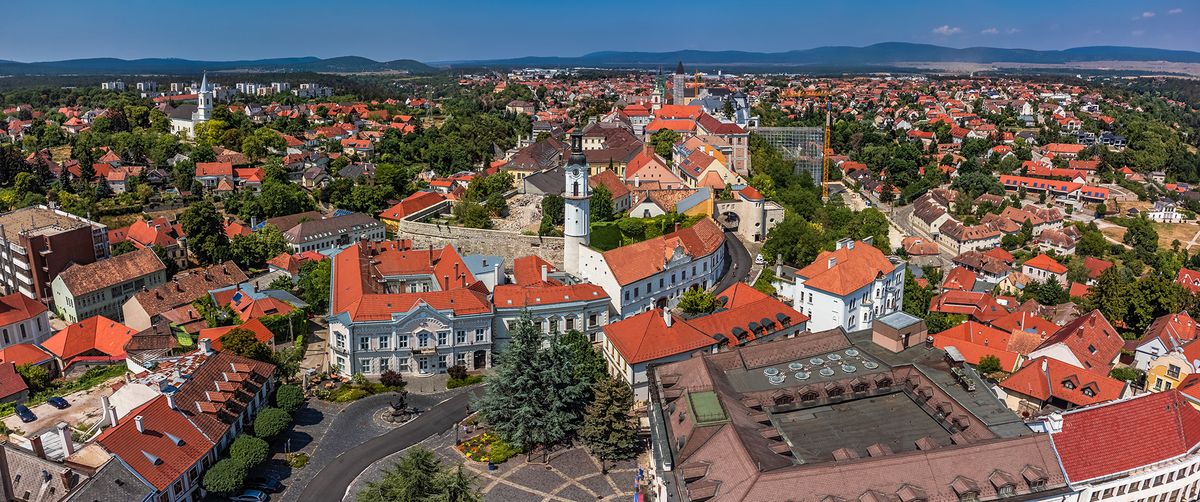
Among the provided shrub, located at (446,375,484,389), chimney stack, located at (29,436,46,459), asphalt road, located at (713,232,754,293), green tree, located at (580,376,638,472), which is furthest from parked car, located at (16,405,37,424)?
asphalt road, located at (713,232,754,293)

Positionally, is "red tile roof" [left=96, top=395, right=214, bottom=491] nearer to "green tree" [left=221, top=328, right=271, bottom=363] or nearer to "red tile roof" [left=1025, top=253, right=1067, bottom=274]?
"green tree" [left=221, top=328, right=271, bottom=363]

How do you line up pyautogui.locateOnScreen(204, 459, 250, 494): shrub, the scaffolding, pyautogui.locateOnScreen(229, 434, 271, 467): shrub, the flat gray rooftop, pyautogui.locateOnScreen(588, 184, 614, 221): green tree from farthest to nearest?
the scaffolding → pyautogui.locateOnScreen(588, 184, 614, 221): green tree → pyautogui.locateOnScreen(229, 434, 271, 467): shrub → pyautogui.locateOnScreen(204, 459, 250, 494): shrub → the flat gray rooftop

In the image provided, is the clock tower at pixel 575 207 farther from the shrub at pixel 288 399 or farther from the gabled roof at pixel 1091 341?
the gabled roof at pixel 1091 341

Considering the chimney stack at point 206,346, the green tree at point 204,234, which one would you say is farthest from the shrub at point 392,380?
the green tree at point 204,234

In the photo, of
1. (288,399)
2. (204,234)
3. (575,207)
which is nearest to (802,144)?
(575,207)

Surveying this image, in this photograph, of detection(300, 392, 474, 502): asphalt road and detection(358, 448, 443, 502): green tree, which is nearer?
detection(358, 448, 443, 502): green tree

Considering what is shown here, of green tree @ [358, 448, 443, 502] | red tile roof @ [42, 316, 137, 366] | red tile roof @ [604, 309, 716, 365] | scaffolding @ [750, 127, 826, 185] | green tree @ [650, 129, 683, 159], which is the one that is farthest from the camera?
scaffolding @ [750, 127, 826, 185]

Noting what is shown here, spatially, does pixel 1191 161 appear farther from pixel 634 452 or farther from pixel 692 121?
pixel 634 452
